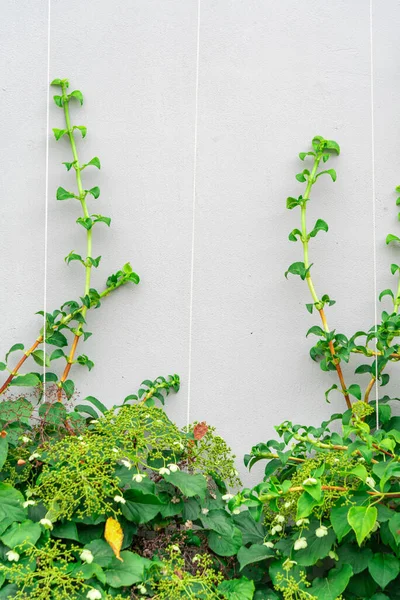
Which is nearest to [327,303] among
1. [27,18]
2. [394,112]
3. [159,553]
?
[394,112]

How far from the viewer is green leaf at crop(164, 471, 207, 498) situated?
5.78ft

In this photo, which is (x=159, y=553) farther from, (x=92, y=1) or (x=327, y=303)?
(x=92, y=1)

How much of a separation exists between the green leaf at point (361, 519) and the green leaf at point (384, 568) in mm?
147

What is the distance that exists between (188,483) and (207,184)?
86 cm

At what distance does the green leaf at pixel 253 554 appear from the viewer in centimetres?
177

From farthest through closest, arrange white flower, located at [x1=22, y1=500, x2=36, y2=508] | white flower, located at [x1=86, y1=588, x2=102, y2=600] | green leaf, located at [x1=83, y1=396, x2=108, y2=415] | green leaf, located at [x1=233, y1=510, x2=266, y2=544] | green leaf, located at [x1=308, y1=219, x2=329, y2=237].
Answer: green leaf, located at [x1=308, y1=219, x2=329, y2=237], green leaf, located at [x1=83, y1=396, x2=108, y2=415], green leaf, located at [x1=233, y1=510, x2=266, y2=544], white flower, located at [x1=22, y1=500, x2=36, y2=508], white flower, located at [x1=86, y1=588, x2=102, y2=600]

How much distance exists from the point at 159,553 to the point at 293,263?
2.77 feet

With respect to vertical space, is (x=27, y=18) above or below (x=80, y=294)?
above

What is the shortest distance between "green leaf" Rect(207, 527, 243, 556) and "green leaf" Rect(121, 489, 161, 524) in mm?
166

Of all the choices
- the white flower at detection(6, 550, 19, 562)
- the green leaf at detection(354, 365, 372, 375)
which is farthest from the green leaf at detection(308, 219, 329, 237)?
the white flower at detection(6, 550, 19, 562)

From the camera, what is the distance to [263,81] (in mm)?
2232

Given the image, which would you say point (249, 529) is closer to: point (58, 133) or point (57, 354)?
point (57, 354)

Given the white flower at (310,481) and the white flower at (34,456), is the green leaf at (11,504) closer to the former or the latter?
the white flower at (34,456)

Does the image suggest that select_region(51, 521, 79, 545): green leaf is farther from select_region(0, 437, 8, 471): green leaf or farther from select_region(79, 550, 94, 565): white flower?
select_region(0, 437, 8, 471): green leaf
